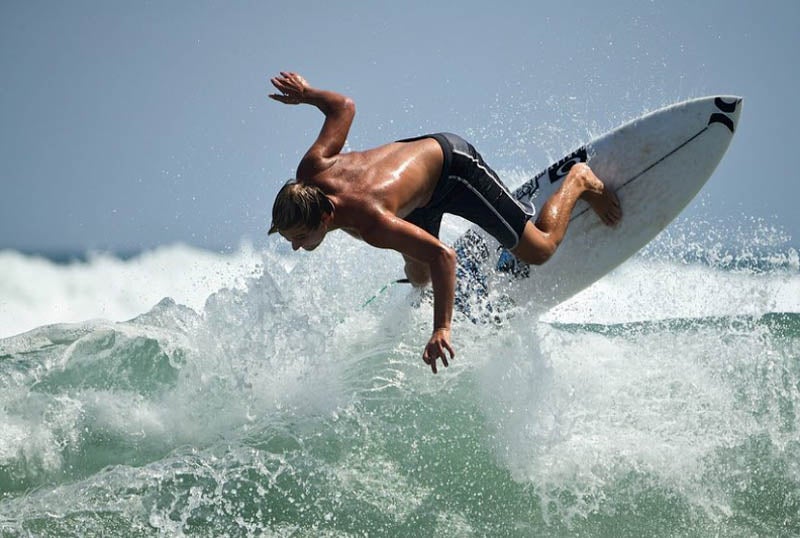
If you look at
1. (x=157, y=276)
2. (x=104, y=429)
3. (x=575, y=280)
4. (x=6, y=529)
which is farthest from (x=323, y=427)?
(x=157, y=276)

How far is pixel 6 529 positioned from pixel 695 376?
4.52 m

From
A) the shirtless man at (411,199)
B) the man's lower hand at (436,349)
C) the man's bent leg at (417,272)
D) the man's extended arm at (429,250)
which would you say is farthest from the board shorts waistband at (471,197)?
the man's lower hand at (436,349)

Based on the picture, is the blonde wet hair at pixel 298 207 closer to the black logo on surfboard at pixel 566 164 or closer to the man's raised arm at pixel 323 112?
the man's raised arm at pixel 323 112

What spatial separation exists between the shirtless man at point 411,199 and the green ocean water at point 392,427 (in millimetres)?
808

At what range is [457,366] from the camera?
521 centimetres

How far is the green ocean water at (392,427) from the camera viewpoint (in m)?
4.02

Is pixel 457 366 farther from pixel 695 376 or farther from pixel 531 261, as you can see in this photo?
pixel 695 376

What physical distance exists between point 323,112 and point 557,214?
169 cm

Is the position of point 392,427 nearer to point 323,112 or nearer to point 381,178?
point 381,178

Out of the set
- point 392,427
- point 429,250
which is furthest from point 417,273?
point 429,250

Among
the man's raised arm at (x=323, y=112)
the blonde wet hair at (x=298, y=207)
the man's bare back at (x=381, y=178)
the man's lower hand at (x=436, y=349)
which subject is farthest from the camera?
the man's raised arm at (x=323, y=112)

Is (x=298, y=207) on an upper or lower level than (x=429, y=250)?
upper

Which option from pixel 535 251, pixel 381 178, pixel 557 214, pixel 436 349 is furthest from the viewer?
pixel 557 214

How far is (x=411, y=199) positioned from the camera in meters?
4.48
